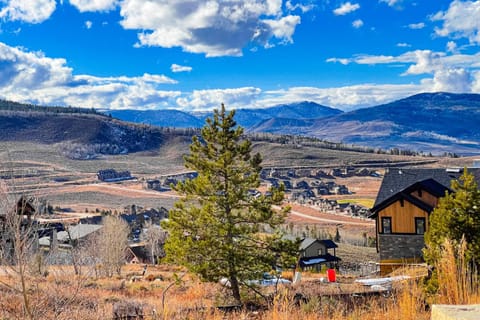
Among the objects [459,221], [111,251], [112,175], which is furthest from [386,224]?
[112,175]

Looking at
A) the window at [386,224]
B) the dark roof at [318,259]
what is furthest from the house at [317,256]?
the window at [386,224]

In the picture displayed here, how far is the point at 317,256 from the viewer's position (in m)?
46.3

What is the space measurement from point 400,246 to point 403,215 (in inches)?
66.3

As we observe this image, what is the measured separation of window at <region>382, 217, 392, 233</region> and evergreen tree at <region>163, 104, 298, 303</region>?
1426cm

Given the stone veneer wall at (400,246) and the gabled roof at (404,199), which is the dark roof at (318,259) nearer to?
the stone veneer wall at (400,246)

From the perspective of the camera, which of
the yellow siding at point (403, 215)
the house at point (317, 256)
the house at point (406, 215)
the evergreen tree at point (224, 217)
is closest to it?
the evergreen tree at point (224, 217)

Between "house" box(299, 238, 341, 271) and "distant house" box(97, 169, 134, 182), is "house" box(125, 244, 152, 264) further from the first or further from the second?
"distant house" box(97, 169, 134, 182)

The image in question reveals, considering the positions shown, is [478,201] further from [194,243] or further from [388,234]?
[388,234]

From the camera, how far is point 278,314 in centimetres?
559

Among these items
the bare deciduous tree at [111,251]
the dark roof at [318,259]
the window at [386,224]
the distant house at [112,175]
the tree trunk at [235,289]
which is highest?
the distant house at [112,175]


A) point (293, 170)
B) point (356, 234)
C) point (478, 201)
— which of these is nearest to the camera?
point (478, 201)

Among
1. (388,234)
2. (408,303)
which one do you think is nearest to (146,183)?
(388,234)

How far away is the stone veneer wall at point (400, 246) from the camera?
25375mm

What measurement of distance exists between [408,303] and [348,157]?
169 metres
